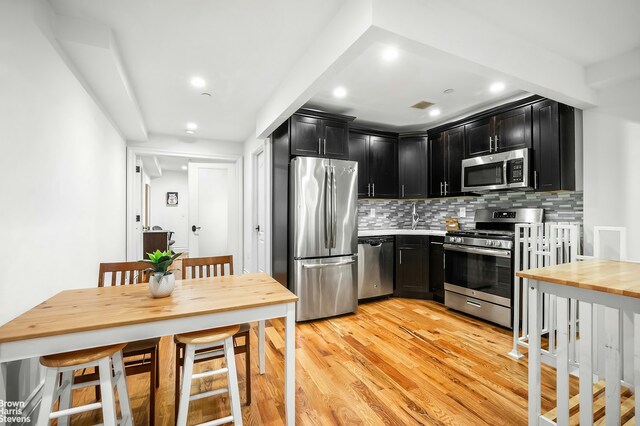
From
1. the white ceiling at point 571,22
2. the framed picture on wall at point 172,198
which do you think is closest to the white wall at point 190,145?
the white ceiling at point 571,22

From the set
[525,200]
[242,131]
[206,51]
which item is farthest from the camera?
[242,131]

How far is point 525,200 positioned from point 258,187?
361 centimetres

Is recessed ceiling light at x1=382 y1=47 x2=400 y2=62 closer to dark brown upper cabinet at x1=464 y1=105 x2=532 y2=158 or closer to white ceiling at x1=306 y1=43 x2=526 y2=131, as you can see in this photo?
white ceiling at x1=306 y1=43 x2=526 y2=131

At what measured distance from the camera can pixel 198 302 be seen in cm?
150

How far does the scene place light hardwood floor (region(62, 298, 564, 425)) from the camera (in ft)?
5.65

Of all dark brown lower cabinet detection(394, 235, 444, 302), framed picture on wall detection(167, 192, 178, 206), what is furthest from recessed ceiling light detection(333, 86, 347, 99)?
framed picture on wall detection(167, 192, 178, 206)

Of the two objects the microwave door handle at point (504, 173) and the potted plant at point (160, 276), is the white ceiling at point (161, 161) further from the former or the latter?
the microwave door handle at point (504, 173)

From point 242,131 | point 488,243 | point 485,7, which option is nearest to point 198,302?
point 485,7

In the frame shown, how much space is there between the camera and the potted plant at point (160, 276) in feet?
5.13

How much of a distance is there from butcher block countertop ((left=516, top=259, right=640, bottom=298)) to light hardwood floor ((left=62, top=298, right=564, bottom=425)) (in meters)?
0.87

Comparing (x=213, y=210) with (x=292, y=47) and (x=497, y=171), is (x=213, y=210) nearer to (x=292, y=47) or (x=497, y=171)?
Result: (x=292, y=47)

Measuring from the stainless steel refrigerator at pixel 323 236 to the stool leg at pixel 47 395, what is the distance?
216 cm

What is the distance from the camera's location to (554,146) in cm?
281

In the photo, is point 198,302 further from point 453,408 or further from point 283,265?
point 283,265
